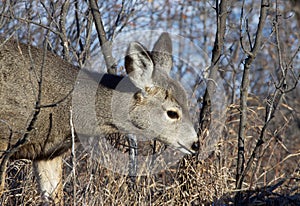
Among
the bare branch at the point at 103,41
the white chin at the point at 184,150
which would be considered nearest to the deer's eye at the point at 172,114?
the white chin at the point at 184,150

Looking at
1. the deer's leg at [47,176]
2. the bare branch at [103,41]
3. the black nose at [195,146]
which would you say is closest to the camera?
the black nose at [195,146]

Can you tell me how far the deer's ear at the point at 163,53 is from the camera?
5109 millimetres

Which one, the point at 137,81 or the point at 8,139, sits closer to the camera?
the point at 8,139

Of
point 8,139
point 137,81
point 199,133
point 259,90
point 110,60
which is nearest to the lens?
point 8,139

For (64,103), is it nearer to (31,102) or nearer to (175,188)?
(31,102)

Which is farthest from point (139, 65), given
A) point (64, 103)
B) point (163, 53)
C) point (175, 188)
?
point (175, 188)

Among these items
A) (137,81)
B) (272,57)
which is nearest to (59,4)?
(137,81)

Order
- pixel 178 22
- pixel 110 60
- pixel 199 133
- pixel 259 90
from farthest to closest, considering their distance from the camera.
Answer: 1. pixel 178 22
2. pixel 259 90
3. pixel 110 60
4. pixel 199 133

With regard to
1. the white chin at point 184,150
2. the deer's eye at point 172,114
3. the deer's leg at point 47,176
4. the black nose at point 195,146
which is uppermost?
the deer's eye at point 172,114

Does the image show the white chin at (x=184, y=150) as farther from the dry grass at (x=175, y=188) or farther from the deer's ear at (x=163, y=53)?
the deer's ear at (x=163, y=53)

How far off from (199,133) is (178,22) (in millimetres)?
4809

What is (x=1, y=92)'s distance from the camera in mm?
4652

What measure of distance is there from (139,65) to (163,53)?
478 millimetres

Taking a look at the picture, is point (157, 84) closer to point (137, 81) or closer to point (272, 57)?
point (137, 81)
